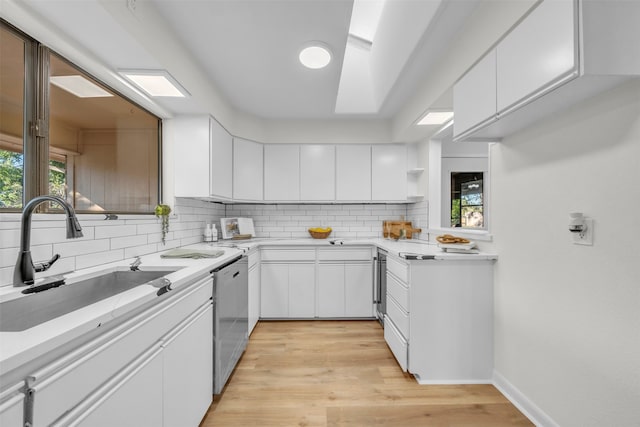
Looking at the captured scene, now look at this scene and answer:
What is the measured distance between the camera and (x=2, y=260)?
1156 millimetres

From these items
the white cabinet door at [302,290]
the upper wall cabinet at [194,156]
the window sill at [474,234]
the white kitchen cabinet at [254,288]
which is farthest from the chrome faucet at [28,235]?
the window sill at [474,234]

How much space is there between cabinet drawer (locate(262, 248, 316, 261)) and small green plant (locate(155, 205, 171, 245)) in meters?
1.13

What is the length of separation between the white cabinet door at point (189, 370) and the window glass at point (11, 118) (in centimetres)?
96

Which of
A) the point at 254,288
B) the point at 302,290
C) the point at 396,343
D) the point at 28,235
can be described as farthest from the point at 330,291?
the point at 28,235

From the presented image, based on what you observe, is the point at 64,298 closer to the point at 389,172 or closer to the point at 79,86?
the point at 79,86

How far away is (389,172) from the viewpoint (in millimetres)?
3568

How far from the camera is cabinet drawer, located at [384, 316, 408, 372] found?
7.00 feet

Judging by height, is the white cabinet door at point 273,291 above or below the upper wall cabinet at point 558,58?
below

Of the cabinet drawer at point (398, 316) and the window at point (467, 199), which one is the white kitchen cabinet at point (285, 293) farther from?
the window at point (467, 199)

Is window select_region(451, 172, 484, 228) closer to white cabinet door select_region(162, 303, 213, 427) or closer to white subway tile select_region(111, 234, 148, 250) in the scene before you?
white cabinet door select_region(162, 303, 213, 427)

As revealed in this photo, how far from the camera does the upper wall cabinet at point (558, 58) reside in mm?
1054

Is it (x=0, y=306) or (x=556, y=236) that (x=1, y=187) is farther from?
(x=556, y=236)

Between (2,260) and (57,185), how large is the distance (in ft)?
1.70

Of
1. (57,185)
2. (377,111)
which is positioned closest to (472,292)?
(377,111)
